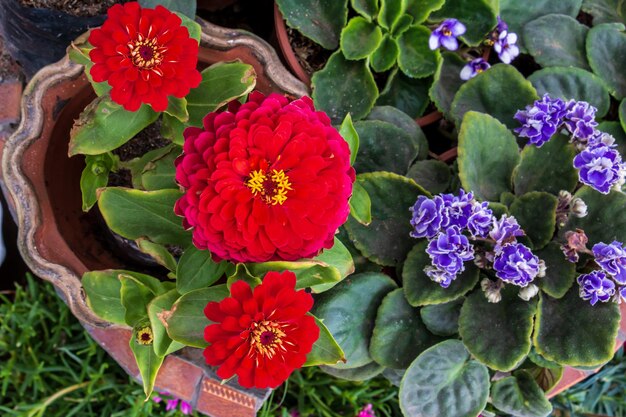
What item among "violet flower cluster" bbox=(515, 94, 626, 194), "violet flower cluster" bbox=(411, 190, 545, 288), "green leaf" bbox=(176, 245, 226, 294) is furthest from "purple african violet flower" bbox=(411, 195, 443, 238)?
"green leaf" bbox=(176, 245, 226, 294)

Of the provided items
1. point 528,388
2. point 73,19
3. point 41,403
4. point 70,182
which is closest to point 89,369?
point 41,403

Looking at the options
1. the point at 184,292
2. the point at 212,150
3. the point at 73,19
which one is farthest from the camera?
the point at 73,19

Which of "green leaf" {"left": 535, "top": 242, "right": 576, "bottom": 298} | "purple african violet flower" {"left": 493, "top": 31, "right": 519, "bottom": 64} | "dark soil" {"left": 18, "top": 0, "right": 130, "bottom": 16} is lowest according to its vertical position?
"green leaf" {"left": 535, "top": 242, "right": 576, "bottom": 298}

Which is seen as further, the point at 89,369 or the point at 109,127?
the point at 89,369

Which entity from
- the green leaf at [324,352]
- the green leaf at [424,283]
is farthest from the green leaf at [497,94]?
the green leaf at [324,352]

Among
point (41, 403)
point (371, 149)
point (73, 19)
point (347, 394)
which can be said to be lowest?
point (347, 394)

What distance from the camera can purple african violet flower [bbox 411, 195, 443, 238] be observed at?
35.0 inches

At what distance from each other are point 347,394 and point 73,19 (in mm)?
796

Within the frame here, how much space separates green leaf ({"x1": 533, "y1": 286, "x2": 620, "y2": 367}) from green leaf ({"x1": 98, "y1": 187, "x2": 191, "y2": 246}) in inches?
22.0

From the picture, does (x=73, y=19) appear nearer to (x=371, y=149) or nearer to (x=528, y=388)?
(x=371, y=149)

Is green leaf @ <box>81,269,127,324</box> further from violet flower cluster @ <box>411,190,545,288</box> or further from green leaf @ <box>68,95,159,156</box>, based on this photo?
violet flower cluster @ <box>411,190,545,288</box>

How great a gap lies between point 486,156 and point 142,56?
0.58m

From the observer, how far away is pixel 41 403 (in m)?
1.10

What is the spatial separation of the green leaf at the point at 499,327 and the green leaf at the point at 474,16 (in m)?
0.44
